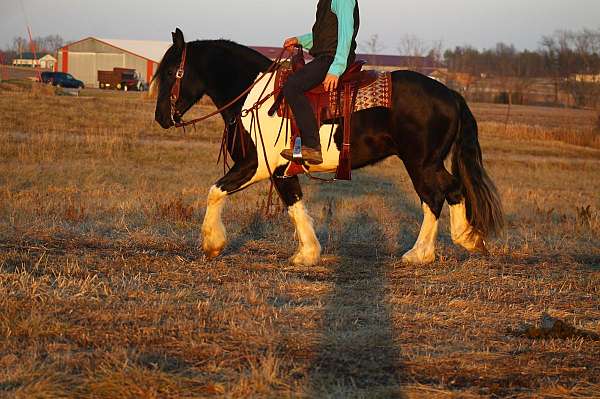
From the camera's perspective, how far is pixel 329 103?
7996 mm

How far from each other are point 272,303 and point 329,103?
249 centimetres

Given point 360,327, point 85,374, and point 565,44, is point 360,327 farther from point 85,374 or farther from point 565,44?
point 565,44

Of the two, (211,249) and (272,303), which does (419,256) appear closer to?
(211,249)

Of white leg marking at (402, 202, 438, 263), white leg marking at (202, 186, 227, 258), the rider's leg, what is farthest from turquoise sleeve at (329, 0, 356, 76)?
white leg marking at (402, 202, 438, 263)

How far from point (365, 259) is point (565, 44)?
76.5m

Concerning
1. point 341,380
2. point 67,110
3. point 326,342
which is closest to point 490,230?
point 326,342

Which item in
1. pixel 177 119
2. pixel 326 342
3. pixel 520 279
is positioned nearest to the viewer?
pixel 326 342

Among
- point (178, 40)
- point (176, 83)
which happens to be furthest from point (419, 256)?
point (178, 40)

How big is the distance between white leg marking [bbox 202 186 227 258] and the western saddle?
2.43ft

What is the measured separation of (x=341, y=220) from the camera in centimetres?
1147

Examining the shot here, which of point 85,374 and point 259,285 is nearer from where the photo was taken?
point 85,374

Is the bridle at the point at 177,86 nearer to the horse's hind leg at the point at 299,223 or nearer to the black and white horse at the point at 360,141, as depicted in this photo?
the black and white horse at the point at 360,141

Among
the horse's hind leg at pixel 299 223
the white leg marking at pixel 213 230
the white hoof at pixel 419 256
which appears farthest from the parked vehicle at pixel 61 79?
the white hoof at pixel 419 256

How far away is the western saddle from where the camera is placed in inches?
314
